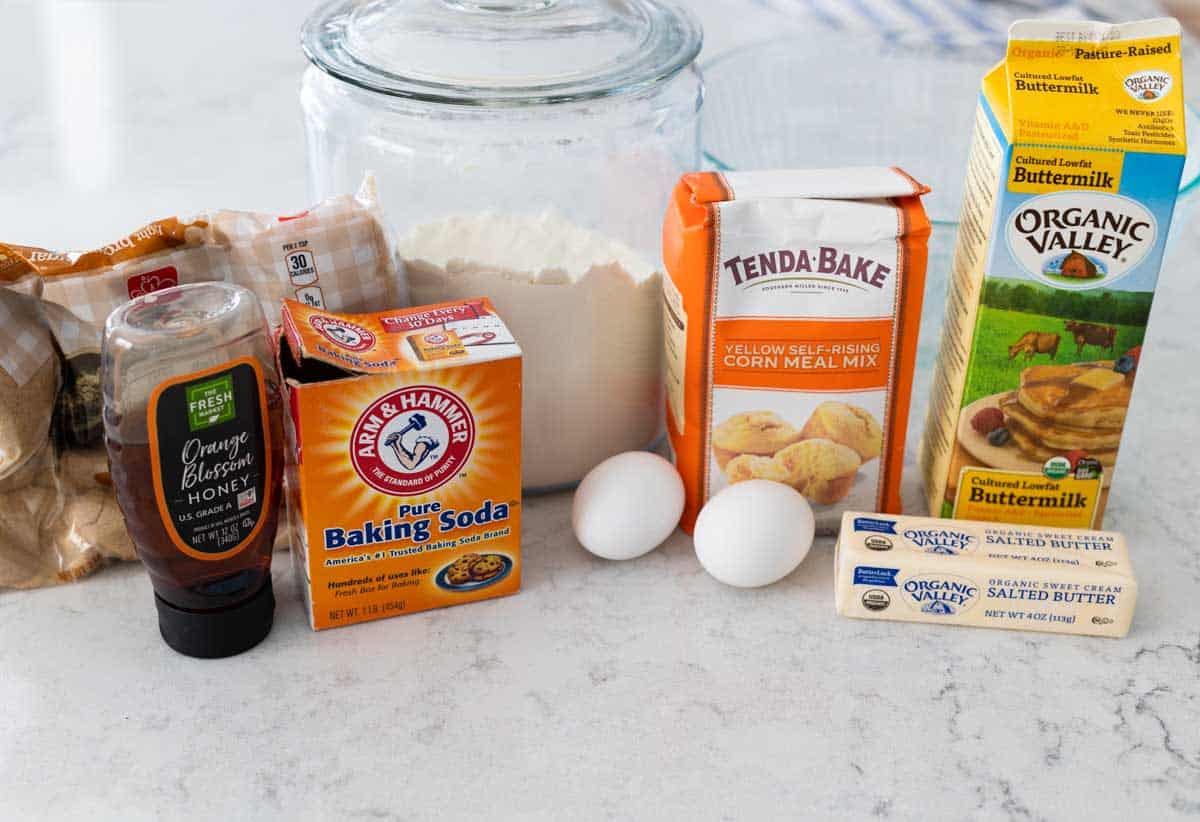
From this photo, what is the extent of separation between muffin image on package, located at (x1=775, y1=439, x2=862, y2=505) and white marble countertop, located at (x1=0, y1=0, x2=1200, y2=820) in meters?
0.05

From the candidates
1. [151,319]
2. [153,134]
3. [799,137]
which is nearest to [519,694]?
[151,319]

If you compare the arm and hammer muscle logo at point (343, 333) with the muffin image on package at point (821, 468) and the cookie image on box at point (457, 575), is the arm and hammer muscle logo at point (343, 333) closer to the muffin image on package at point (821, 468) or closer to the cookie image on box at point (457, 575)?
the cookie image on box at point (457, 575)

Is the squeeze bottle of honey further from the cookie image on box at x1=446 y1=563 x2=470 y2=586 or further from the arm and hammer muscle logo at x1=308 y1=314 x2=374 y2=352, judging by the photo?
the cookie image on box at x1=446 y1=563 x2=470 y2=586

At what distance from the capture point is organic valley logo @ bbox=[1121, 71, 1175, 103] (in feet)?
→ 3.29

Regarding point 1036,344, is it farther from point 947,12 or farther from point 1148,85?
point 947,12

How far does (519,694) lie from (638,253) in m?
0.41

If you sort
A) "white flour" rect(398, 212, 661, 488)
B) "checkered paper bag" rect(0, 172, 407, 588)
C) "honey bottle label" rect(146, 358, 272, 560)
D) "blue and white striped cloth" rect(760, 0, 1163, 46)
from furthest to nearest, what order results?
"blue and white striped cloth" rect(760, 0, 1163, 46) < "white flour" rect(398, 212, 661, 488) < "checkered paper bag" rect(0, 172, 407, 588) < "honey bottle label" rect(146, 358, 272, 560)

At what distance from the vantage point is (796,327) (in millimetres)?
1070

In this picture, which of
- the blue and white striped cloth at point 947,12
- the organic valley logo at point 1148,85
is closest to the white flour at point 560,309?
the organic valley logo at point 1148,85

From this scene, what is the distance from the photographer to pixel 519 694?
0.99 m

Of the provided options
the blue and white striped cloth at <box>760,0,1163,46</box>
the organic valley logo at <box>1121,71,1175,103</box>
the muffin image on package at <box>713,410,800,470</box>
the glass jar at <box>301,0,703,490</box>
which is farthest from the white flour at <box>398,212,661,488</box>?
the blue and white striped cloth at <box>760,0,1163,46</box>

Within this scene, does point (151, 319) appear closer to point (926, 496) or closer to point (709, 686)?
point (709, 686)

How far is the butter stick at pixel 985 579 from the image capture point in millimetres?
1039

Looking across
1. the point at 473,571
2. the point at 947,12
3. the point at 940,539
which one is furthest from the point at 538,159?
the point at 947,12
